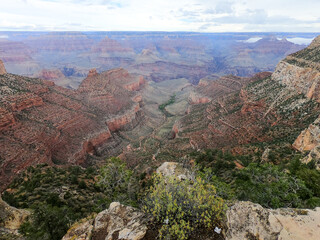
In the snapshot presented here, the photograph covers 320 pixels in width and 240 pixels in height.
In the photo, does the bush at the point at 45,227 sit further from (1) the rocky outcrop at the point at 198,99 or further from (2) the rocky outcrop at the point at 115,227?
(1) the rocky outcrop at the point at 198,99

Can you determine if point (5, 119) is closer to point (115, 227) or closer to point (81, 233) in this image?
point (81, 233)

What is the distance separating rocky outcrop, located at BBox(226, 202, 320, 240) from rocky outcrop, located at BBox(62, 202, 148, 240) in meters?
4.56

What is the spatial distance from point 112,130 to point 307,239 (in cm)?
6935

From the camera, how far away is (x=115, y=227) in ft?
35.1

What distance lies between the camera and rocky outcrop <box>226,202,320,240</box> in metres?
8.49

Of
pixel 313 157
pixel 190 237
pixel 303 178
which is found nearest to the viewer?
pixel 190 237

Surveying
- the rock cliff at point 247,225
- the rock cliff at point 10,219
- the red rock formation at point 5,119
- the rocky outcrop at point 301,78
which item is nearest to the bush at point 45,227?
the rock cliff at point 10,219

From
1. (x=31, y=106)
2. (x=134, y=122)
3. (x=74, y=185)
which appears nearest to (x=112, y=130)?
(x=134, y=122)

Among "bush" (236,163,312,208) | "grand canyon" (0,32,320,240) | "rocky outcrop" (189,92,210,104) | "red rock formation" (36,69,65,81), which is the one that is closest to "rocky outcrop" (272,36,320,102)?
"grand canyon" (0,32,320,240)

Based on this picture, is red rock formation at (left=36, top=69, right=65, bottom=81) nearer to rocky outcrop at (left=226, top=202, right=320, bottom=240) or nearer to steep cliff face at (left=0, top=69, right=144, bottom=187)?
steep cliff face at (left=0, top=69, right=144, bottom=187)

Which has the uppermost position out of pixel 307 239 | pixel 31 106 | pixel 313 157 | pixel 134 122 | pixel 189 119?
pixel 307 239

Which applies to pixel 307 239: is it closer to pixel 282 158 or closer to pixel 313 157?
pixel 313 157

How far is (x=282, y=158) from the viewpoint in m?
27.3

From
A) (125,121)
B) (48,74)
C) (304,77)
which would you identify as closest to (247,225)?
(304,77)
